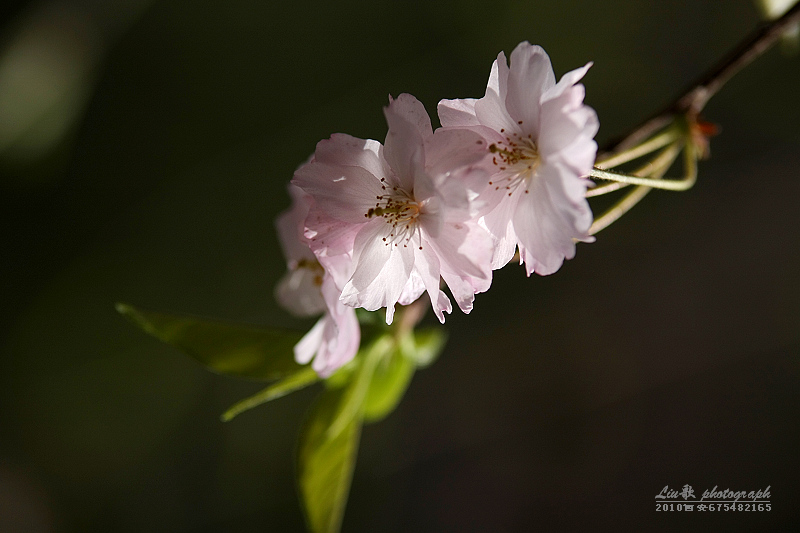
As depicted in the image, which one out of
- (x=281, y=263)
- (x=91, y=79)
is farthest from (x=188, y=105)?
(x=281, y=263)

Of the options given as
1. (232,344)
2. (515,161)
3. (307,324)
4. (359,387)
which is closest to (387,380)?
(359,387)

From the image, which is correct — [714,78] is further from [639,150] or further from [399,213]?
[399,213]

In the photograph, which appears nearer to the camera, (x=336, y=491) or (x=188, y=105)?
(x=336, y=491)

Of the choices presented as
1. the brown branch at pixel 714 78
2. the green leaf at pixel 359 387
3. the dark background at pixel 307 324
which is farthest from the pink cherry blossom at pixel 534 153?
the dark background at pixel 307 324

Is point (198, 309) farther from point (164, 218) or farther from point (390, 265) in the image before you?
point (390, 265)

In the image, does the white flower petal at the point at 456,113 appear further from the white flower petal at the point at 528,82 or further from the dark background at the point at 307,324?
the dark background at the point at 307,324

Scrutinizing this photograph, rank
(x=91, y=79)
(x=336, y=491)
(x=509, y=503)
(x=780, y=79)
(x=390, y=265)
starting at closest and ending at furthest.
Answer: (x=390, y=265) < (x=336, y=491) < (x=780, y=79) < (x=509, y=503) < (x=91, y=79)
